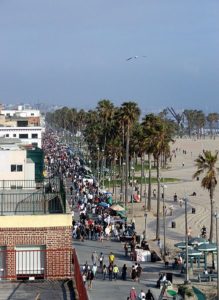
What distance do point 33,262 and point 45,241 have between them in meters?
0.50

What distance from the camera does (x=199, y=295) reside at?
25.5m

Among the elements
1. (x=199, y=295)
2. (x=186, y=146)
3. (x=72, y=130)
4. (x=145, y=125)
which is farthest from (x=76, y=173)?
(x=72, y=130)

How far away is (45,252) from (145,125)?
45449 millimetres

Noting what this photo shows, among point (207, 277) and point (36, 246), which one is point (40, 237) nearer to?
point (36, 246)

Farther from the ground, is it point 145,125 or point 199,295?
point 145,125

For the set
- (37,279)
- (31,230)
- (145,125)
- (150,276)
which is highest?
(145,125)

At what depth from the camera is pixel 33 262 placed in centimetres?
1461

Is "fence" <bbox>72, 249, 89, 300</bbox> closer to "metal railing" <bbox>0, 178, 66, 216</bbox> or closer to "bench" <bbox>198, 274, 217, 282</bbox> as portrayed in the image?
"metal railing" <bbox>0, 178, 66, 216</bbox>

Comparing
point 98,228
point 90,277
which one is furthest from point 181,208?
point 90,277

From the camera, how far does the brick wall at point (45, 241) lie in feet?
47.6

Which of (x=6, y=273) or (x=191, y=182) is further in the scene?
(x=191, y=182)

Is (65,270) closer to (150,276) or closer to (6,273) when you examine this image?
(6,273)

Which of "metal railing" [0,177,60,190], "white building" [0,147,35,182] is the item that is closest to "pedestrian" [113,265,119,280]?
"metal railing" [0,177,60,190]

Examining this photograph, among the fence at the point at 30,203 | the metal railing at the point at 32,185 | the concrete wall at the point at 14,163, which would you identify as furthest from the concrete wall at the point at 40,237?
the concrete wall at the point at 14,163
